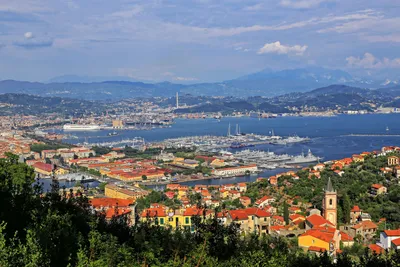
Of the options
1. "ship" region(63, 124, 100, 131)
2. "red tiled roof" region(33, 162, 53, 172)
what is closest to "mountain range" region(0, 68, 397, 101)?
"ship" region(63, 124, 100, 131)

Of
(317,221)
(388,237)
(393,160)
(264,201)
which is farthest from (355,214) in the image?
(393,160)

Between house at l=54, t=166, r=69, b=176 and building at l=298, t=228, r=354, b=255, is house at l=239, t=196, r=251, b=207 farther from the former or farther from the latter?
house at l=54, t=166, r=69, b=176

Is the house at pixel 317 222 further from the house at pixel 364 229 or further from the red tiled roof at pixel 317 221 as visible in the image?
the house at pixel 364 229

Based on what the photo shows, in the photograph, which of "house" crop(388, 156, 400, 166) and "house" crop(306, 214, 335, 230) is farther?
"house" crop(388, 156, 400, 166)

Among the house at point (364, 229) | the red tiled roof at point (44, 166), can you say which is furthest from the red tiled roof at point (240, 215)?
the red tiled roof at point (44, 166)

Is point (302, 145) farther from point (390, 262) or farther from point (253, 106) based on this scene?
point (253, 106)

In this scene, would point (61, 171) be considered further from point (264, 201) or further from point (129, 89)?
point (129, 89)

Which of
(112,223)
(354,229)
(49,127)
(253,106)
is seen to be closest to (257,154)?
(354,229)
